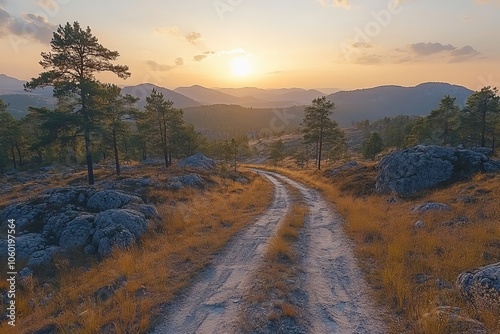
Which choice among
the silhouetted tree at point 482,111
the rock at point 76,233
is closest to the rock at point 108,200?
the rock at point 76,233

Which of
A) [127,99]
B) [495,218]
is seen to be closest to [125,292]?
[495,218]

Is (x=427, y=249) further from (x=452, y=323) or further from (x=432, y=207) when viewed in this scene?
(x=432, y=207)

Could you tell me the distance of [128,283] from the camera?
926 centimetres

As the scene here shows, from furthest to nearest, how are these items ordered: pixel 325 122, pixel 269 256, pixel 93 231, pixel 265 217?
pixel 325 122
pixel 265 217
pixel 93 231
pixel 269 256

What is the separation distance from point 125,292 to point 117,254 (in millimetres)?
4320

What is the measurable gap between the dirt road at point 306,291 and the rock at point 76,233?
7.43 metres

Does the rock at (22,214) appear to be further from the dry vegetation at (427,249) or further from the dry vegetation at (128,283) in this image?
the dry vegetation at (427,249)

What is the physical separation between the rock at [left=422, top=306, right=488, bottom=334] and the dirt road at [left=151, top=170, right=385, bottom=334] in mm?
1096

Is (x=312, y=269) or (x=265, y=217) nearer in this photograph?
(x=312, y=269)

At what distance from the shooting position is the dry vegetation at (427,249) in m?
7.11

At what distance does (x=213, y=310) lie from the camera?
773cm

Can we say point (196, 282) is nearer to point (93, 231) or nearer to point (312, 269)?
point (312, 269)

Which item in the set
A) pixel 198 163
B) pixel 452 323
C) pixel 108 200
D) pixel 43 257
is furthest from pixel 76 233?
pixel 198 163

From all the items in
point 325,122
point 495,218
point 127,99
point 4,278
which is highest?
point 127,99
